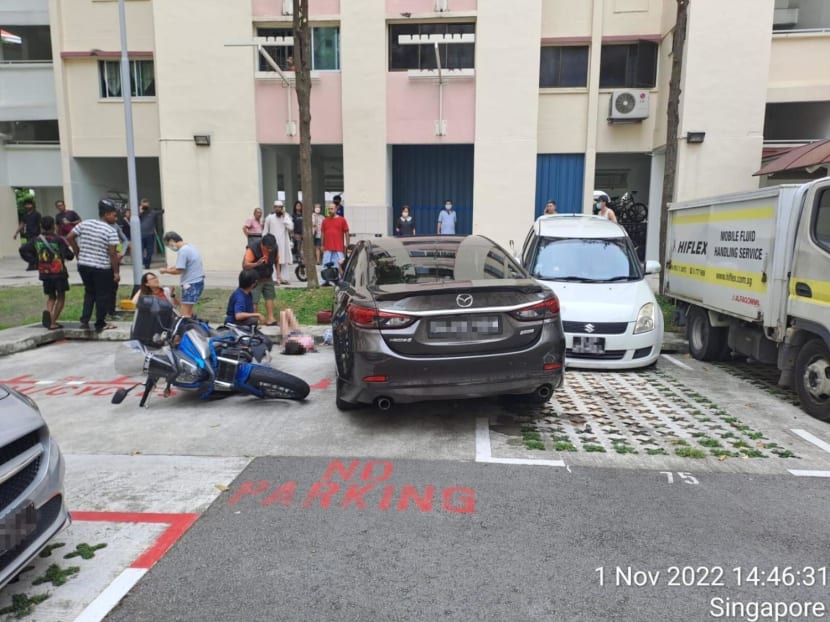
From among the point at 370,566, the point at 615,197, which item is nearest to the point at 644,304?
the point at 370,566

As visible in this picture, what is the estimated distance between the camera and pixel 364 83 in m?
16.1

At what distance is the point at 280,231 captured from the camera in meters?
13.6

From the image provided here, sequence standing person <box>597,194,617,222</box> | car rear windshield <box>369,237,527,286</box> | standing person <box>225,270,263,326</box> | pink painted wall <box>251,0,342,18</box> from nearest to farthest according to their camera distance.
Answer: car rear windshield <box>369,237,527,286</box>, standing person <box>225,270,263,326</box>, standing person <box>597,194,617,222</box>, pink painted wall <box>251,0,342,18</box>

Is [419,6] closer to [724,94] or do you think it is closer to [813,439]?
[724,94]

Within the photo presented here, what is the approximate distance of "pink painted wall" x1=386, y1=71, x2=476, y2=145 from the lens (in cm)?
1616

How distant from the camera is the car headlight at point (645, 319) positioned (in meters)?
7.13

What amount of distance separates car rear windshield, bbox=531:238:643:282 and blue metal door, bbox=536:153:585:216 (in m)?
9.32

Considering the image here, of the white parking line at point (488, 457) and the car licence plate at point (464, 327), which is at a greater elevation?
the car licence plate at point (464, 327)

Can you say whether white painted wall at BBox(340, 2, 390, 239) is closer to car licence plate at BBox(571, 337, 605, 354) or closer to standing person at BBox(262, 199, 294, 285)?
standing person at BBox(262, 199, 294, 285)

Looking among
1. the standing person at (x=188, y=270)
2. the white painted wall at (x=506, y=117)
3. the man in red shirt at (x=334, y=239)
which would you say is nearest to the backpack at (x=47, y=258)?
the standing person at (x=188, y=270)

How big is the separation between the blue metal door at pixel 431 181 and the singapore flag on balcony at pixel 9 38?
43.9 feet

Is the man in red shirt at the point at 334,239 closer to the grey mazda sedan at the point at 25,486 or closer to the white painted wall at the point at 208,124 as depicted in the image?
the white painted wall at the point at 208,124

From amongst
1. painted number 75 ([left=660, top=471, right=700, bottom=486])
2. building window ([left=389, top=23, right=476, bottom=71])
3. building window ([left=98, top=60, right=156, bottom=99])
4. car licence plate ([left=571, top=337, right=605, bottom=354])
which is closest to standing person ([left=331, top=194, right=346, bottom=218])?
building window ([left=389, top=23, right=476, bottom=71])

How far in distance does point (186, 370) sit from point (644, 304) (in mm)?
5254
